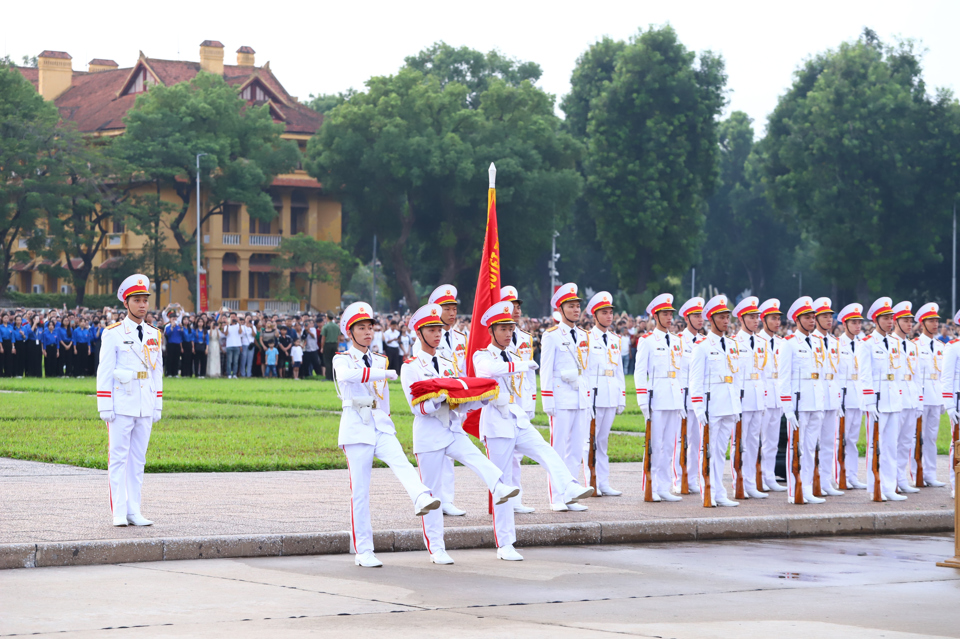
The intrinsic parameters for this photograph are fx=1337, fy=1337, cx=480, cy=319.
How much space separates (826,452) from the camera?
1465 cm

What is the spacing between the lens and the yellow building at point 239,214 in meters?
73.6

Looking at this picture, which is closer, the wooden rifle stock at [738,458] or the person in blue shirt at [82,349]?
the wooden rifle stock at [738,458]

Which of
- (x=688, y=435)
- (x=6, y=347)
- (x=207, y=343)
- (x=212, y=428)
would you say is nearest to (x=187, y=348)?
(x=207, y=343)

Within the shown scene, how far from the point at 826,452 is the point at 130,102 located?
65244mm

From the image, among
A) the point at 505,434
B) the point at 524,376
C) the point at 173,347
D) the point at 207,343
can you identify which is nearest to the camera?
the point at 505,434

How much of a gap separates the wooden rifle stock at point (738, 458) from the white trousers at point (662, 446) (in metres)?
0.66

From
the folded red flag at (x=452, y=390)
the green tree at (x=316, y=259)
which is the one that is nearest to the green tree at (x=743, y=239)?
the green tree at (x=316, y=259)

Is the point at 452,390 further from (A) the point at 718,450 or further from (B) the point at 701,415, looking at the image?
(A) the point at 718,450

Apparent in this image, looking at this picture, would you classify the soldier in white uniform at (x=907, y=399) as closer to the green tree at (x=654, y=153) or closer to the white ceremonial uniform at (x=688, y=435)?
the white ceremonial uniform at (x=688, y=435)

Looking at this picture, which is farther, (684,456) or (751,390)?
(684,456)

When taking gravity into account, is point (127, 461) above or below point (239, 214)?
below

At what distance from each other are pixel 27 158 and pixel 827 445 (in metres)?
50.2

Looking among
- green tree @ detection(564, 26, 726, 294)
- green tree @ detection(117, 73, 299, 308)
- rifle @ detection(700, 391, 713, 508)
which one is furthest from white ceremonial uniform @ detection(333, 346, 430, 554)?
green tree @ detection(564, 26, 726, 294)

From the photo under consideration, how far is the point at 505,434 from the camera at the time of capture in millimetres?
10492
